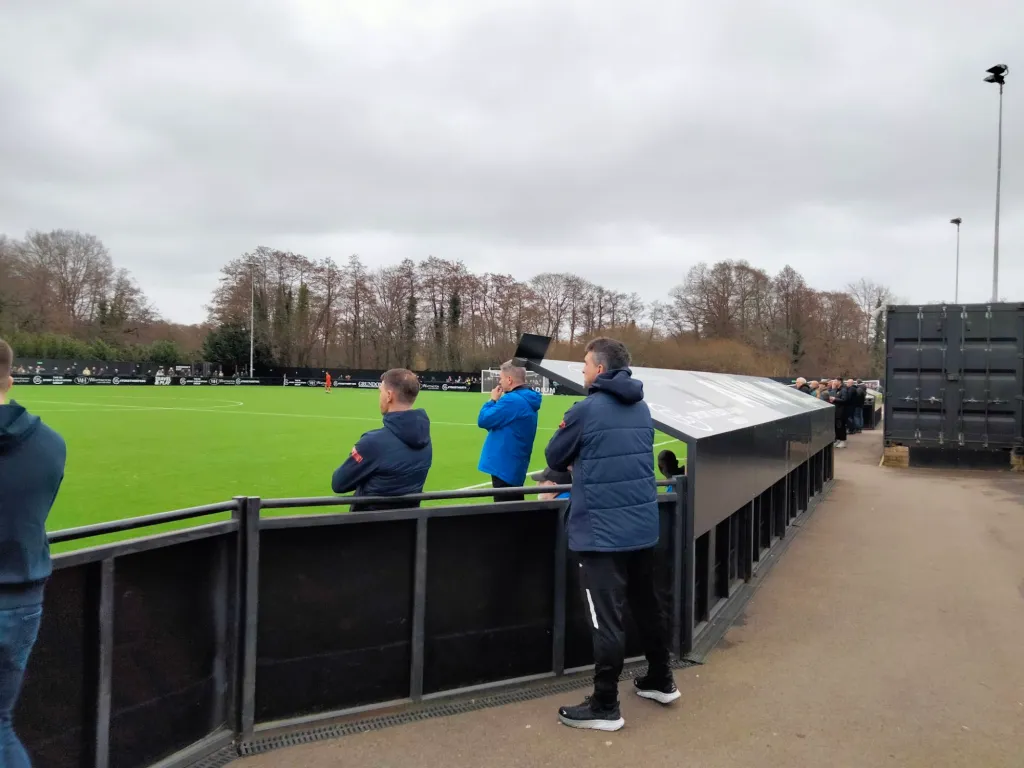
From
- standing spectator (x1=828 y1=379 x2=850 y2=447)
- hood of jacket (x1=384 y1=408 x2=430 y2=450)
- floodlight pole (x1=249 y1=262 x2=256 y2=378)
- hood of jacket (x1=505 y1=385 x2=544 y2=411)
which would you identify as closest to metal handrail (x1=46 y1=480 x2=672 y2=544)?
hood of jacket (x1=384 y1=408 x2=430 y2=450)

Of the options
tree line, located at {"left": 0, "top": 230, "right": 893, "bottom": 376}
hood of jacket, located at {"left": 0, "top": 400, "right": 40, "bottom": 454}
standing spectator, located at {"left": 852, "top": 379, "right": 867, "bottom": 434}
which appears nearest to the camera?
hood of jacket, located at {"left": 0, "top": 400, "right": 40, "bottom": 454}

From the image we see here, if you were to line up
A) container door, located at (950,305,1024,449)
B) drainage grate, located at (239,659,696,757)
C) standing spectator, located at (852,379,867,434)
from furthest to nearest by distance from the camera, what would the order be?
standing spectator, located at (852,379,867,434)
container door, located at (950,305,1024,449)
drainage grate, located at (239,659,696,757)

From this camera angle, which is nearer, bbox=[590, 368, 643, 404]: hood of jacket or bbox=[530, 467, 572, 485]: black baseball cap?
bbox=[590, 368, 643, 404]: hood of jacket

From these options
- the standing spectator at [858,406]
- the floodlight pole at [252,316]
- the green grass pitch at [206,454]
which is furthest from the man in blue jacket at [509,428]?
the floodlight pole at [252,316]

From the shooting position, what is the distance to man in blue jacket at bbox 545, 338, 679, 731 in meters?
3.72

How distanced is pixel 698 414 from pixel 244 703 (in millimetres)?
3991

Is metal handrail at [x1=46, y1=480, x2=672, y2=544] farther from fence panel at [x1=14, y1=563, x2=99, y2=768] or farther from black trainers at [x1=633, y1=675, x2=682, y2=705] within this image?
black trainers at [x1=633, y1=675, x2=682, y2=705]

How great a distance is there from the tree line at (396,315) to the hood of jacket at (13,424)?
55.0 metres

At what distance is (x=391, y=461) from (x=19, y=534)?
6.12 ft

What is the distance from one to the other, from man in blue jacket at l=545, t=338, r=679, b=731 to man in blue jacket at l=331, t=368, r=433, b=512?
29.5 inches

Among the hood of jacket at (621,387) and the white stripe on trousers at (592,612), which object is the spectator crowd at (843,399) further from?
the white stripe on trousers at (592,612)

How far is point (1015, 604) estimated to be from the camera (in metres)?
6.18

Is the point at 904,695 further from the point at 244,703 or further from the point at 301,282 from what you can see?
the point at 301,282

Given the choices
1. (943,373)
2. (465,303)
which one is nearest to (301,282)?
(465,303)
